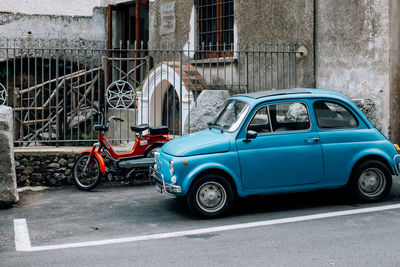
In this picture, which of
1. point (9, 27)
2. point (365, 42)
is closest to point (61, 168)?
point (365, 42)

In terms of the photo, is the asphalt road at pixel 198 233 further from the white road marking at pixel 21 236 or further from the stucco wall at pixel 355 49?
the stucco wall at pixel 355 49

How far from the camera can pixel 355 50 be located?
10.7 meters

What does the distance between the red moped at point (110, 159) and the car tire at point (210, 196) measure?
2.48 metres

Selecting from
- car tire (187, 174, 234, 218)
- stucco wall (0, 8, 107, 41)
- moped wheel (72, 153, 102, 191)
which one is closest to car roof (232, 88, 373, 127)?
car tire (187, 174, 234, 218)

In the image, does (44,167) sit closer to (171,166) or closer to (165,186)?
(165,186)

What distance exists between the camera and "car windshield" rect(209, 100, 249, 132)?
23.9ft

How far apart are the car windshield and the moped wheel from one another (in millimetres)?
2364

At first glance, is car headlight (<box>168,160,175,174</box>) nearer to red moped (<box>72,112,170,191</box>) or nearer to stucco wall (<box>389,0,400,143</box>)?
red moped (<box>72,112,170,191</box>)

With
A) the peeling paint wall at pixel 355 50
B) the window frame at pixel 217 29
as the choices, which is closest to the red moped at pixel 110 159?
the peeling paint wall at pixel 355 50

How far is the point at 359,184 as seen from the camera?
7.45 m

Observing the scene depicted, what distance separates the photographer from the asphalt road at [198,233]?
5.27m

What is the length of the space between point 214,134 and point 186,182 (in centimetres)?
90

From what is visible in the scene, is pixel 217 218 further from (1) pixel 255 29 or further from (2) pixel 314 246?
(1) pixel 255 29

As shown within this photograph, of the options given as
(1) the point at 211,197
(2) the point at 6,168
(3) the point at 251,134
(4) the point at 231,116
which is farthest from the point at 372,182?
(2) the point at 6,168
